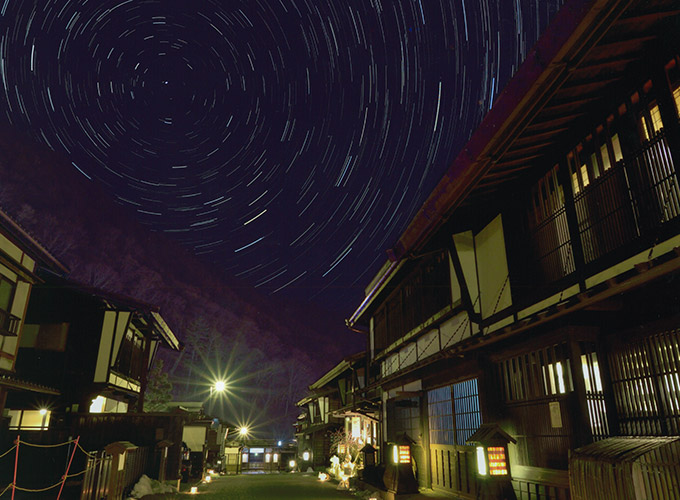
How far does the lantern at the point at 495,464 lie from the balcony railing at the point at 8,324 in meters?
→ 16.9

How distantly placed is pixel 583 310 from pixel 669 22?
508 cm

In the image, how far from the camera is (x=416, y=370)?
17.3 m

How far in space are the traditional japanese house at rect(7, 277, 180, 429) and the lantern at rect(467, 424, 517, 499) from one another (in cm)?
1944

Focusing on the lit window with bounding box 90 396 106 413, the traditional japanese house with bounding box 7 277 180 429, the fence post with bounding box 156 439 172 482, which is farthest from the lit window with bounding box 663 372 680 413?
the lit window with bounding box 90 396 106 413

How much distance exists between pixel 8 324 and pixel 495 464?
1769 cm

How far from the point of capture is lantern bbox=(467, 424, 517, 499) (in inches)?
410

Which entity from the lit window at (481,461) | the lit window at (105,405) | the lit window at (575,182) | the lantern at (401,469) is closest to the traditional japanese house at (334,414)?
the lantern at (401,469)

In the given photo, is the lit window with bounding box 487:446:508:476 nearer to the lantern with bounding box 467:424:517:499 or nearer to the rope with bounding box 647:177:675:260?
the lantern with bounding box 467:424:517:499

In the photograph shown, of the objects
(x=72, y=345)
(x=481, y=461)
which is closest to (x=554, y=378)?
(x=481, y=461)

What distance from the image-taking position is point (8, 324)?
17.1m

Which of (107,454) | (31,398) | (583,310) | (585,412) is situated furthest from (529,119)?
(31,398)

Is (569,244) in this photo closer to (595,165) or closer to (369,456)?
(595,165)

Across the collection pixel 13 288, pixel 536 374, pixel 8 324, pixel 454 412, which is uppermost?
pixel 13 288

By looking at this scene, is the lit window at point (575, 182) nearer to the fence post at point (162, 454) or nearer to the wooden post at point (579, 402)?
the wooden post at point (579, 402)
